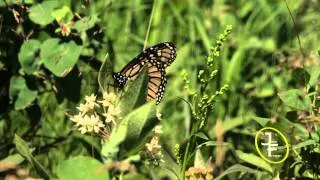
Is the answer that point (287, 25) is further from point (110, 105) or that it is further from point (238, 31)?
point (110, 105)

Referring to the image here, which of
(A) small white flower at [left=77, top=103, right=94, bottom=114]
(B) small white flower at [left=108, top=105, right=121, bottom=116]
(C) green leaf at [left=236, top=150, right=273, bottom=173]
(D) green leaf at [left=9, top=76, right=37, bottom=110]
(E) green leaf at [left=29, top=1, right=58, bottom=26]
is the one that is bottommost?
(D) green leaf at [left=9, top=76, right=37, bottom=110]

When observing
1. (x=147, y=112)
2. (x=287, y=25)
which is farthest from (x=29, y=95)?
(x=287, y=25)

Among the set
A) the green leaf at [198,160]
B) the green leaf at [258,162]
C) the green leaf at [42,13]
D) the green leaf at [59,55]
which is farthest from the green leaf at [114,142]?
the green leaf at [42,13]

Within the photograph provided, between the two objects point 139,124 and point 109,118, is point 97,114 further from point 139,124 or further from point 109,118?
point 139,124

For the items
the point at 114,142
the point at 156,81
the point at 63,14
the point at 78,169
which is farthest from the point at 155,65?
the point at 114,142

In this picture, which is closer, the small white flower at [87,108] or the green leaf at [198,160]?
the small white flower at [87,108]

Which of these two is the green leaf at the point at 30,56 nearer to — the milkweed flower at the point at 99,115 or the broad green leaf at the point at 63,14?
the broad green leaf at the point at 63,14

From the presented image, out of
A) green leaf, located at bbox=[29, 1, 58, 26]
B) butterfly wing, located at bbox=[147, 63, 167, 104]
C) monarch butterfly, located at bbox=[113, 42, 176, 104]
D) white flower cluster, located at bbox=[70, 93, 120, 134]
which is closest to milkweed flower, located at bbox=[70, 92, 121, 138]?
white flower cluster, located at bbox=[70, 93, 120, 134]

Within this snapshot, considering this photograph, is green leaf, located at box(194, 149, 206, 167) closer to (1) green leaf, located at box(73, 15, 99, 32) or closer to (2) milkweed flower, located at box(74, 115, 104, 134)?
(2) milkweed flower, located at box(74, 115, 104, 134)
